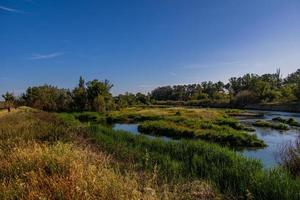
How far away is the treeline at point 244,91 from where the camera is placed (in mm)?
89625

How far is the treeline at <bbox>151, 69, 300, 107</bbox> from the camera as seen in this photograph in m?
89.6

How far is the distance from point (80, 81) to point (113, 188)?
2953 inches

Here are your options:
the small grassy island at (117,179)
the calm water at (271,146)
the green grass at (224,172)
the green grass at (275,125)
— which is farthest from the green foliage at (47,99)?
the small grassy island at (117,179)

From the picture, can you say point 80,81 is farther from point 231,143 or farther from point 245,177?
point 245,177

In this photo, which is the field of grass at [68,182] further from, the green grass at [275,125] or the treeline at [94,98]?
the treeline at [94,98]

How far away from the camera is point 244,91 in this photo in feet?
333

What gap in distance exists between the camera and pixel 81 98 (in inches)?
A: 2712

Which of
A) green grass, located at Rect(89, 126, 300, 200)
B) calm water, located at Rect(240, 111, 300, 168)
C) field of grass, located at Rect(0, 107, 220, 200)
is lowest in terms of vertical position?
calm water, located at Rect(240, 111, 300, 168)

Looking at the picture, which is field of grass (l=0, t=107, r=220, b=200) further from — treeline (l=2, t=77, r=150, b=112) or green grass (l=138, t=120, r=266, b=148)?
treeline (l=2, t=77, r=150, b=112)

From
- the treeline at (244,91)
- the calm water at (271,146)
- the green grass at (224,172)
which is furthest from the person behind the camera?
the treeline at (244,91)

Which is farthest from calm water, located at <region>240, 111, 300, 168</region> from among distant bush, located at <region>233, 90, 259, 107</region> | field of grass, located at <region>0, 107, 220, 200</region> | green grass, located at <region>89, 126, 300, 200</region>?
distant bush, located at <region>233, 90, 259, 107</region>

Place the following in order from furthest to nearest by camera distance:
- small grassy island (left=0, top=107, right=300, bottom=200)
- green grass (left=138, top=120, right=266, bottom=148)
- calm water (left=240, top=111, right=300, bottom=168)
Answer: green grass (left=138, top=120, right=266, bottom=148)
calm water (left=240, top=111, right=300, bottom=168)
small grassy island (left=0, top=107, right=300, bottom=200)

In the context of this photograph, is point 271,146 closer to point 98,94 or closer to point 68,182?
point 68,182

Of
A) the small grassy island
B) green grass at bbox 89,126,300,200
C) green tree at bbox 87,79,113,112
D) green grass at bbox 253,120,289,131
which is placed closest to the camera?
the small grassy island
